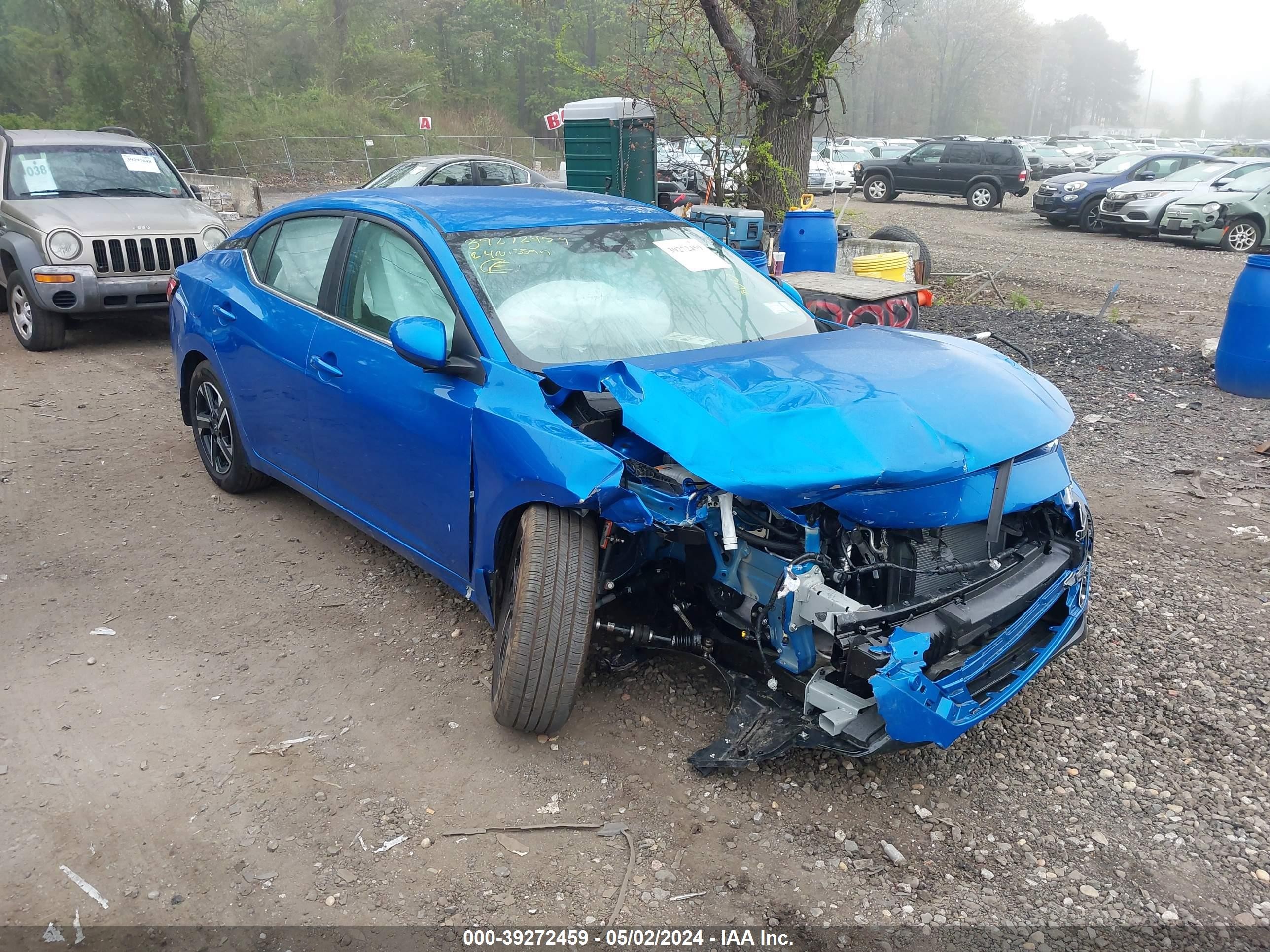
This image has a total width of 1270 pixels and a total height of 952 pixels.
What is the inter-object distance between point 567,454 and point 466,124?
41.6m

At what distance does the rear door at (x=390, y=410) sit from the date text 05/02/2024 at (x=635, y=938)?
1323mm

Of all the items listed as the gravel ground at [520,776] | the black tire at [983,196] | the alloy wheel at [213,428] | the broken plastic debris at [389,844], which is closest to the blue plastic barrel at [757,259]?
the gravel ground at [520,776]

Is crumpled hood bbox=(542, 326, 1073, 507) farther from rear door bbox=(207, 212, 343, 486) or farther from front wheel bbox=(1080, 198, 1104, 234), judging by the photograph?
front wheel bbox=(1080, 198, 1104, 234)

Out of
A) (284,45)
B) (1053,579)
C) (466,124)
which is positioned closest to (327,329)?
(1053,579)

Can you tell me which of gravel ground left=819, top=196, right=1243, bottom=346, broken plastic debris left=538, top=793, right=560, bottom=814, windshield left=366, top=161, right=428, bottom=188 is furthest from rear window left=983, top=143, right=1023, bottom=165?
broken plastic debris left=538, top=793, right=560, bottom=814

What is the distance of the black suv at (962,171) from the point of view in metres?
23.5

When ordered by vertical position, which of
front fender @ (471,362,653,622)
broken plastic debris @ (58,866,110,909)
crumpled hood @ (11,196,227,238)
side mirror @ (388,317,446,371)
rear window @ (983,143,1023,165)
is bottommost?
broken plastic debris @ (58,866,110,909)

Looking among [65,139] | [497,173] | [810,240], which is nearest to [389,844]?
[810,240]

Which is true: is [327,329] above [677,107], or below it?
below

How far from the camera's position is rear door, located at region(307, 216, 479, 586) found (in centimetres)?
334

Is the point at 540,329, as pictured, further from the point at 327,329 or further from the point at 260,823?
the point at 260,823

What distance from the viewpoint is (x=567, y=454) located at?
9.50ft

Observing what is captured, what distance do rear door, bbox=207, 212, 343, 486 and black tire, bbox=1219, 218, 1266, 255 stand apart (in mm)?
16207

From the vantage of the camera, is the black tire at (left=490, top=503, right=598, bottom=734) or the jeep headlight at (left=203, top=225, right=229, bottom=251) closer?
the black tire at (left=490, top=503, right=598, bottom=734)
